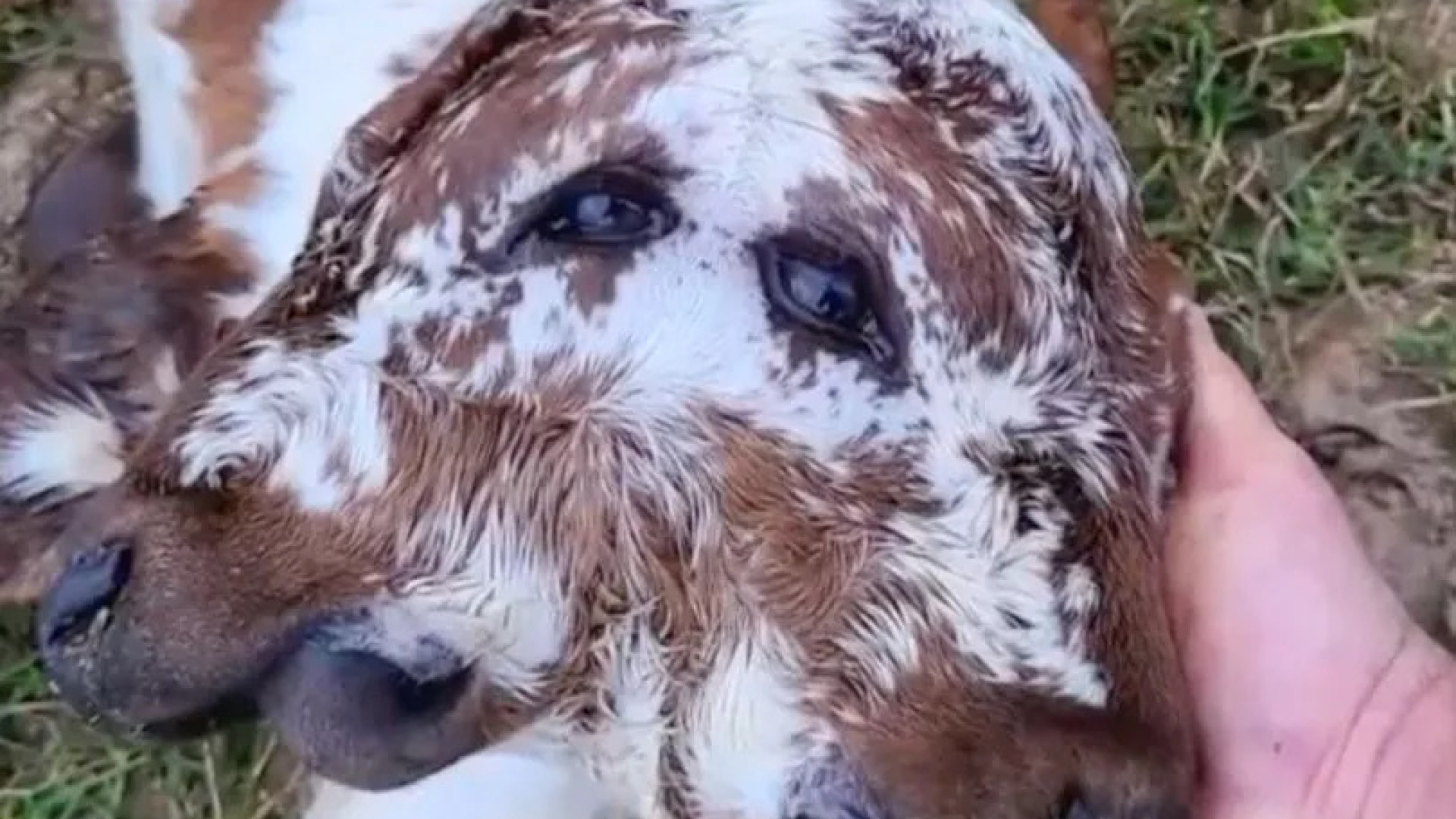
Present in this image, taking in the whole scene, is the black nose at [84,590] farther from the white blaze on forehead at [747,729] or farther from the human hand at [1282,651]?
the human hand at [1282,651]

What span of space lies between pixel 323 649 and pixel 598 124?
41 cm

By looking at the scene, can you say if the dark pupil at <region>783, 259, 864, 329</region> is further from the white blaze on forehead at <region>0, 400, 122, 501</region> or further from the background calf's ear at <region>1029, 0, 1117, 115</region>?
the white blaze on forehead at <region>0, 400, 122, 501</region>

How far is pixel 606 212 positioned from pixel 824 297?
6.1 inches

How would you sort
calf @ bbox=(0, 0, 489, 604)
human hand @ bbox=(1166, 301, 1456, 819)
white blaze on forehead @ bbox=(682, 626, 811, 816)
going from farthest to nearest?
calf @ bbox=(0, 0, 489, 604)
human hand @ bbox=(1166, 301, 1456, 819)
white blaze on forehead @ bbox=(682, 626, 811, 816)

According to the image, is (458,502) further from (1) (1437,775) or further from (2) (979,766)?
(1) (1437,775)

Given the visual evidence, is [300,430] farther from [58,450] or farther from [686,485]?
[58,450]

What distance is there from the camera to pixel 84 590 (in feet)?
6.07

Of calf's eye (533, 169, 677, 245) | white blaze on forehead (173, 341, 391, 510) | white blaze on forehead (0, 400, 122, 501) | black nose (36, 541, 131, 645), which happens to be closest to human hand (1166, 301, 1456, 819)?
calf's eye (533, 169, 677, 245)

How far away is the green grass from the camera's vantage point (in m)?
2.96

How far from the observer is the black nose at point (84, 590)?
71.7 inches

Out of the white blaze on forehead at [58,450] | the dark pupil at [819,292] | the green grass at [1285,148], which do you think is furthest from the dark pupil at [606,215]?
the green grass at [1285,148]

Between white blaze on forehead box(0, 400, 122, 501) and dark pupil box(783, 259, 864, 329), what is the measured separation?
2.53 feet

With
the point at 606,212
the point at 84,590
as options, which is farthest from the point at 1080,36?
the point at 84,590

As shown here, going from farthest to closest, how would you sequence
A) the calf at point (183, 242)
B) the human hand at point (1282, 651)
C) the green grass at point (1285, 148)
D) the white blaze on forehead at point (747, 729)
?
the green grass at point (1285, 148) → the calf at point (183, 242) → the human hand at point (1282, 651) → the white blaze on forehead at point (747, 729)
